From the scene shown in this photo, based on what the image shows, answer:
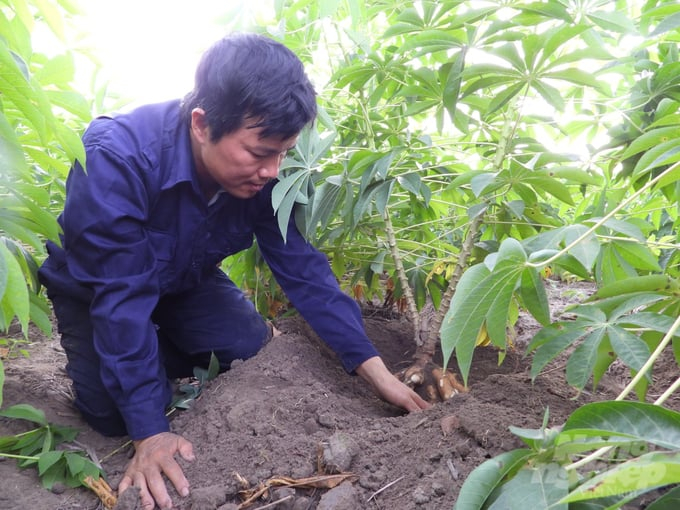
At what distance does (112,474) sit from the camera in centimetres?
130

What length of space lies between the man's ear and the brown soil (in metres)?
0.62

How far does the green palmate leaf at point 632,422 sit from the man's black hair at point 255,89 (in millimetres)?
981

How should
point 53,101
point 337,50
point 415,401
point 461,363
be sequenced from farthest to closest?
1. point 337,50
2. point 415,401
3. point 53,101
4. point 461,363

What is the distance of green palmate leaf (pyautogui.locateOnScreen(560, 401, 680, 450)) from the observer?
0.52 metres

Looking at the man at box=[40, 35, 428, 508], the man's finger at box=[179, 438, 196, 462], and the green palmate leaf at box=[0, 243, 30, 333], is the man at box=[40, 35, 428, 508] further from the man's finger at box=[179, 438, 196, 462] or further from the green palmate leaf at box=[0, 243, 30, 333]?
the green palmate leaf at box=[0, 243, 30, 333]

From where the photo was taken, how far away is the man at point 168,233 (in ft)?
4.34

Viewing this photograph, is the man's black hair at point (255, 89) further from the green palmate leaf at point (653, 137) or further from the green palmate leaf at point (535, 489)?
the green palmate leaf at point (535, 489)

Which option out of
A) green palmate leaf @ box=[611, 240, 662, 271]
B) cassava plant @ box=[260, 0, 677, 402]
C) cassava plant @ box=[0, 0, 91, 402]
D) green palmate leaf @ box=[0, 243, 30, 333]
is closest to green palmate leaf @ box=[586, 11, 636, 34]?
cassava plant @ box=[260, 0, 677, 402]

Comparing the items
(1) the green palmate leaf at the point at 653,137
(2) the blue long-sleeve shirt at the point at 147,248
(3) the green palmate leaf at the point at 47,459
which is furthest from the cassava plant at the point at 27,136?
(1) the green palmate leaf at the point at 653,137

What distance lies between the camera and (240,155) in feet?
4.50

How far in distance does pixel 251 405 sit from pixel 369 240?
29.4 inches

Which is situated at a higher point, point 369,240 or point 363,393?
point 369,240

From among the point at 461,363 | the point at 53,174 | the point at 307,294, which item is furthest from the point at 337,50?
the point at 461,363

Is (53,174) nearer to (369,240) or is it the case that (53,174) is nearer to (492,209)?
(369,240)
